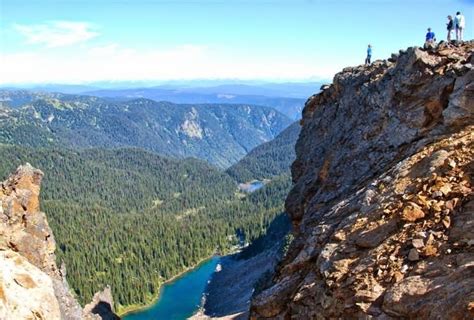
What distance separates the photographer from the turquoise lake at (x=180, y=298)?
13512 cm

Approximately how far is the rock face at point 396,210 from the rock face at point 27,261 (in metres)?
19.7

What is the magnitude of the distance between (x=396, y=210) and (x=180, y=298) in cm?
13530

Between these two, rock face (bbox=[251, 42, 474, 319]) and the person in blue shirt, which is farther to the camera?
the person in blue shirt

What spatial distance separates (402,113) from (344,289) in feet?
55.0

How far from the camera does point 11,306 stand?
33938mm

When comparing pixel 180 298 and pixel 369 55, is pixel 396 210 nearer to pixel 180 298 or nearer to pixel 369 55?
pixel 369 55

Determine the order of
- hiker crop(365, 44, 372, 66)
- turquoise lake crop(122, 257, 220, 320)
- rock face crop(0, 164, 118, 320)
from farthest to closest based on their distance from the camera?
turquoise lake crop(122, 257, 220, 320) < hiker crop(365, 44, 372, 66) < rock face crop(0, 164, 118, 320)

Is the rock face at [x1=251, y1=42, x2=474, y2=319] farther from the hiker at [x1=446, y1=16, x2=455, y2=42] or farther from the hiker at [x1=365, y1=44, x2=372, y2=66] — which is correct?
the hiker at [x1=365, y1=44, x2=372, y2=66]

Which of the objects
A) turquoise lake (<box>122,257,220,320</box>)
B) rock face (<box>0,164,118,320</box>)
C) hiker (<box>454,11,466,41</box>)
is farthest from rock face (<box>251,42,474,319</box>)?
turquoise lake (<box>122,257,220,320</box>)

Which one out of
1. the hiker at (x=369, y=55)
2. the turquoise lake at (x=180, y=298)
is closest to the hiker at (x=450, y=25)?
the hiker at (x=369, y=55)

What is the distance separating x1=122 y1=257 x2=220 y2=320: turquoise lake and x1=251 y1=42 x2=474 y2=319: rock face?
104502 mm

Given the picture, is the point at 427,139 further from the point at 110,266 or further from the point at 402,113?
the point at 110,266

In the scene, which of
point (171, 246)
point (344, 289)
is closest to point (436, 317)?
point (344, 289)

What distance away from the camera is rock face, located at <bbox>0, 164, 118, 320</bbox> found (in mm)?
35981
